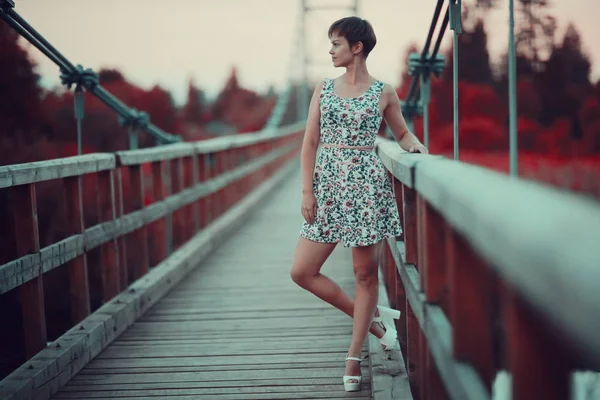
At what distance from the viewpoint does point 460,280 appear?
1331 millimetres

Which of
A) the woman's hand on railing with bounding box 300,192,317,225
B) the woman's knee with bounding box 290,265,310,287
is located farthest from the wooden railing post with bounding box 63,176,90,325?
the woman's hand on railing with bounding box 300,192,317,225

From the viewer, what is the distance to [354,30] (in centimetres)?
264

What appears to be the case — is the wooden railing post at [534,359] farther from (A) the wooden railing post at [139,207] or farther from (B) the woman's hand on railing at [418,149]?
(A) the wooden railing post at [139,207]

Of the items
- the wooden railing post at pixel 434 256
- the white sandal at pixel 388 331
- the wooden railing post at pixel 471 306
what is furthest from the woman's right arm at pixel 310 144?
the wooden railing post at pixel 471 306

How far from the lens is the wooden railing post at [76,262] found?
10.9 feet

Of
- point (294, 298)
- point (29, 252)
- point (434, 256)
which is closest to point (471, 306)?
point (434, 256)

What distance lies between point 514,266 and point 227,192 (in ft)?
27.6

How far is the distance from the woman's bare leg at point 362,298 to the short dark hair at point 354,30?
657 mm

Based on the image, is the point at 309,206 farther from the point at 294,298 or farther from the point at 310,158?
the point at 294,298

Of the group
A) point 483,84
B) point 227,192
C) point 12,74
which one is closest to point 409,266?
point 227,192

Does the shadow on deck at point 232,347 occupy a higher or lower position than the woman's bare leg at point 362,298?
lower

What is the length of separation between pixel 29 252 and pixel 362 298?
1132 mm

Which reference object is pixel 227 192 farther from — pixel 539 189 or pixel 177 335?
pixel 539 189

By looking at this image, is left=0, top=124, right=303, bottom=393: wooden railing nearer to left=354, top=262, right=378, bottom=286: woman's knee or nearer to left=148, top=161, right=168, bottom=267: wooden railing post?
left=148, top=161, right=168, bottom=267: wooden railing post
